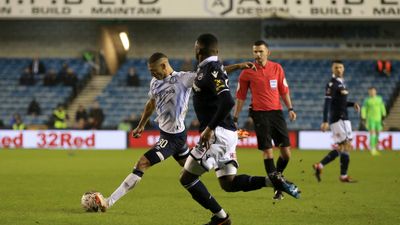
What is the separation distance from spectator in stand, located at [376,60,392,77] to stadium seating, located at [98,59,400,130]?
212mm

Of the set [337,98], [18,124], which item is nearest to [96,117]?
[18,124]

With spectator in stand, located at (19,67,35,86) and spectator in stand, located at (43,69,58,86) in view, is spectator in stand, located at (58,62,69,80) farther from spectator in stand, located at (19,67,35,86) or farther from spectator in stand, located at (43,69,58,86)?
spectator in stand, located at (19,67,35,86)

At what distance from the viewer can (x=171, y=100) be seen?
1071 centimetres

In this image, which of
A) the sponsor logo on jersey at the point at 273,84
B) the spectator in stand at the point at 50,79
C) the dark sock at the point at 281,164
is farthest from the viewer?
the spectator in stand at the point at 50,79

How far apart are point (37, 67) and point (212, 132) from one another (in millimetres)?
30439

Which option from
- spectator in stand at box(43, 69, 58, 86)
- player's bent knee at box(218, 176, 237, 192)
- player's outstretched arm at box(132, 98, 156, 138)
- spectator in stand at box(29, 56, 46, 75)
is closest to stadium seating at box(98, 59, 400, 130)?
spectator in stand at box(43, 69, 58, 86)

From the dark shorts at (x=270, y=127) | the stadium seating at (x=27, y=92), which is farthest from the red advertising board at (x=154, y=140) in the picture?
the dark shorts at (x=270, y=127)

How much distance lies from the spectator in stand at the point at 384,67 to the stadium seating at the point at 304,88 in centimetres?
21

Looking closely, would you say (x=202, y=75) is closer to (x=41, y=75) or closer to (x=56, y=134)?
(x=56, y=134)

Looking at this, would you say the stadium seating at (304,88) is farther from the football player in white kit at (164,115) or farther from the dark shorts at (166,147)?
the football player in white kit at (164,115)

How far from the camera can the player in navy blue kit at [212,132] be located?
836 centimetres

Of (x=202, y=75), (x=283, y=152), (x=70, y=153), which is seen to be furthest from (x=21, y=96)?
(x=202, y=75)

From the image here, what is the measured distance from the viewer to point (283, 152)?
13.2 m

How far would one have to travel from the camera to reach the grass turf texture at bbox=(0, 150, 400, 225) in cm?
1023
